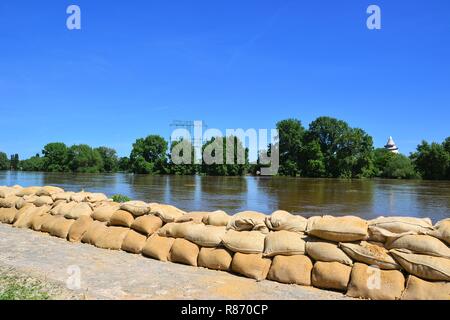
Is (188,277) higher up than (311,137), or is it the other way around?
(311,137)

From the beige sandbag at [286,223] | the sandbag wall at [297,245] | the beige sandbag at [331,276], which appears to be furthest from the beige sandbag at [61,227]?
the beige sandbag at [331,276]

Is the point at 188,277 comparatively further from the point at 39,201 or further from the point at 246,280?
the point at 39,201

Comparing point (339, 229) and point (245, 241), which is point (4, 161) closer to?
point (245, 241)

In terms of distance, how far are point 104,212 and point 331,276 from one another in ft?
13.2

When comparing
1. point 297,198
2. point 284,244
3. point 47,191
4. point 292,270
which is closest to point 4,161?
point 297,198

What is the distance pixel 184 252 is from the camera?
5336 millimetres

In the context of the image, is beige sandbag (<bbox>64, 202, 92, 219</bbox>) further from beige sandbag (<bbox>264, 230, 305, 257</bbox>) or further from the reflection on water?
the reflection on water

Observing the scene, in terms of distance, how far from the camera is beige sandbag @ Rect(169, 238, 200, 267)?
526 centimetres

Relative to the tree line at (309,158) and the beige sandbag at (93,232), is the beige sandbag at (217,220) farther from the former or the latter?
the tree line at (309,158)

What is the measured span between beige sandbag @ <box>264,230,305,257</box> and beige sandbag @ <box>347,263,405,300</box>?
28.5 inches

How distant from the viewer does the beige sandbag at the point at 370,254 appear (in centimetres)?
420

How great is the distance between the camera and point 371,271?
4.19m
